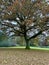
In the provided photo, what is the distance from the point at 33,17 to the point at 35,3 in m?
→ 1.55

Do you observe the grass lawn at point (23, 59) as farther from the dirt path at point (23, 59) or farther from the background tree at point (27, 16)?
the background tree at point (27, 16)

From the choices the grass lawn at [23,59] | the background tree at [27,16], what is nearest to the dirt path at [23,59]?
the grass lawn at [23,59]

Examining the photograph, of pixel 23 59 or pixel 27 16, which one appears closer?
pixel 23 59

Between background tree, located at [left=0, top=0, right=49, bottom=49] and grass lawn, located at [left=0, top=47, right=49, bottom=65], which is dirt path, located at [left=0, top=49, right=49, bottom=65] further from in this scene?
background tree, located at [left=0, top=0, right=49, bottom=49]

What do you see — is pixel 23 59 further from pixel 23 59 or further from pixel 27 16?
pixel 27 16

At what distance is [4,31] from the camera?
23.1 metres

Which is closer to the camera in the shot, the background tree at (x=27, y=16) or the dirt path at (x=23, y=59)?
the dirt path at (x=23, y=59)

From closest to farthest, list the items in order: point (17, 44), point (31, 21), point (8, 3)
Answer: point (31, 21), point (8, 3), point (17, 44)

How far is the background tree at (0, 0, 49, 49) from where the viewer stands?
19.6m

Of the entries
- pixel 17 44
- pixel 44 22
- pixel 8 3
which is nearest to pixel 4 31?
pixel 8 3

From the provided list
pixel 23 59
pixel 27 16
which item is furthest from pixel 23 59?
pixel 27 16

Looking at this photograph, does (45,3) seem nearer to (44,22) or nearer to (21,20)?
(44,22)

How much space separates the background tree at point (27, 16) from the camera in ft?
64.4

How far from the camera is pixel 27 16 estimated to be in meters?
20.5
